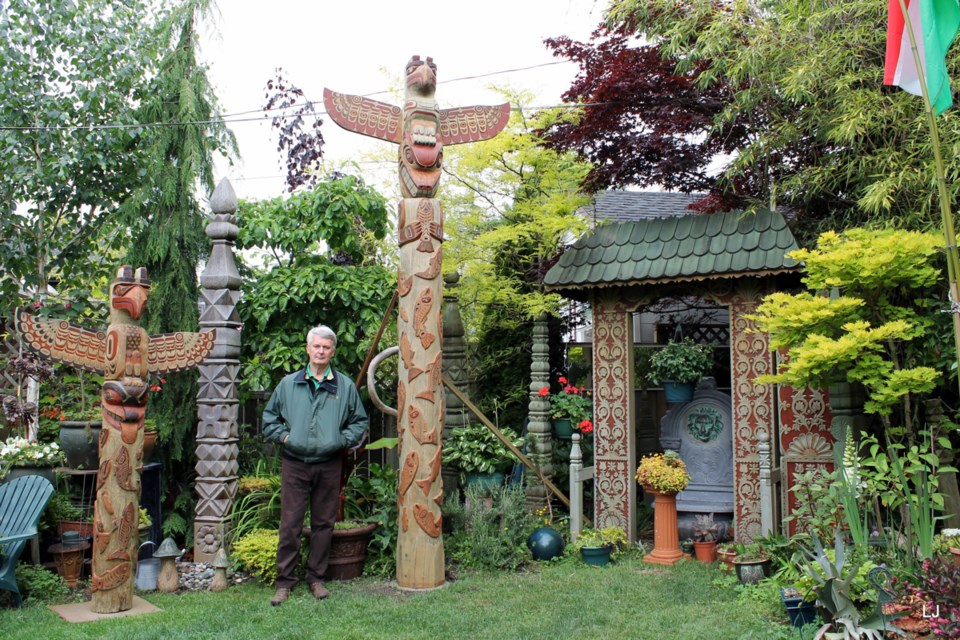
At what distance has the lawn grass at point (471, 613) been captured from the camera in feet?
14.9

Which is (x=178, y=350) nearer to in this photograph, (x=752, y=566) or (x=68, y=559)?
(x=68, y=559)

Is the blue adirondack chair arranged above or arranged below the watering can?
above

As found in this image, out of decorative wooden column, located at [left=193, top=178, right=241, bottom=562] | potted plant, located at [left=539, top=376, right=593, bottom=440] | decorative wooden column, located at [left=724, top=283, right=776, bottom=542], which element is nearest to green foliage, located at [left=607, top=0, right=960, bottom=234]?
decorative wooden column, located at [left=724, top=283, right=776, bottom=542]

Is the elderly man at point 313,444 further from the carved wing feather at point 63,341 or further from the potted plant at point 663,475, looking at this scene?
the potted plant at point 663,475

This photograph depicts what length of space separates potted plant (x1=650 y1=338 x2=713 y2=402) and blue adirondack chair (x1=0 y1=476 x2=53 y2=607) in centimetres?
521

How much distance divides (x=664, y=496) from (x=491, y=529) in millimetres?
1437

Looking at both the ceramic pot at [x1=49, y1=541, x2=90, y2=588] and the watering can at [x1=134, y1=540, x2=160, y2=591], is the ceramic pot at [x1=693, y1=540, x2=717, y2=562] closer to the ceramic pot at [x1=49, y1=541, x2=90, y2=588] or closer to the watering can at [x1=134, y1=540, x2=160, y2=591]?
the watering can at [x1=134, y1=540, x2=160, y2=591]

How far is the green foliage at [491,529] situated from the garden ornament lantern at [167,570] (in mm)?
2071

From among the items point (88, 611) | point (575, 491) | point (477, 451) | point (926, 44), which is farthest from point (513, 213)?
point (88, 611)

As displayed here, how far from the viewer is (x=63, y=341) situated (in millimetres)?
5234

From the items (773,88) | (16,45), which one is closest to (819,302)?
(773,88)

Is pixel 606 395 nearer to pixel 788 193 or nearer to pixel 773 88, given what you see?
pixel 788 193

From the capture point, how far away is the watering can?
578 centimetres

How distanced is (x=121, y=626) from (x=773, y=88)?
6.13 meters
